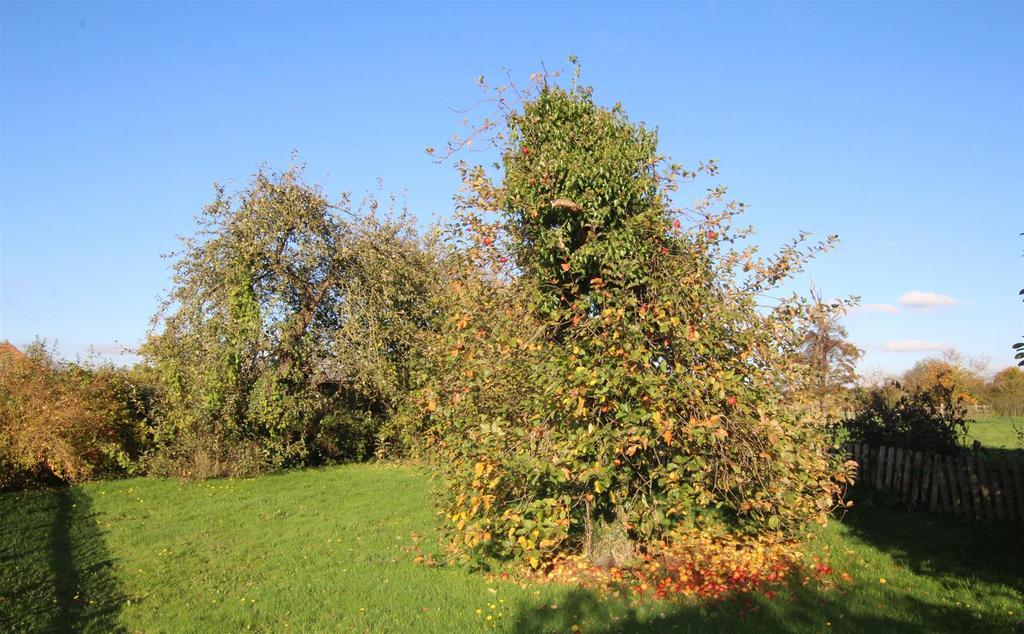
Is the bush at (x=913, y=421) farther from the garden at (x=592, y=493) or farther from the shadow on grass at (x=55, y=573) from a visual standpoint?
the shadow on grass at (x=55, y=573)

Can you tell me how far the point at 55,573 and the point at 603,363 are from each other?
288 inches

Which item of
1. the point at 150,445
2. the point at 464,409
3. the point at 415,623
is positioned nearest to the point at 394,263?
the point at 150,445

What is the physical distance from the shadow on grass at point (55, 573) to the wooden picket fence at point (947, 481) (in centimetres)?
1019

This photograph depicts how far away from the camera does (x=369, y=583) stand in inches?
289

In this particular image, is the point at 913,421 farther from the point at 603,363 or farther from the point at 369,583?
the point at 369,583

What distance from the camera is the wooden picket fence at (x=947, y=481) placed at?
935 cm

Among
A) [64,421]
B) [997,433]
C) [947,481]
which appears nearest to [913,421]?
[947,481]

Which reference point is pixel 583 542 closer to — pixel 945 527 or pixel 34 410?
pixel 945 527

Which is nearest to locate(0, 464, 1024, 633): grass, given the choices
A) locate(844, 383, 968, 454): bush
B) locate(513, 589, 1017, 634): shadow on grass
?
locate(513, 589, 1017, 634): shadow on grass

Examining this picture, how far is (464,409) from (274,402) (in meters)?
11.1

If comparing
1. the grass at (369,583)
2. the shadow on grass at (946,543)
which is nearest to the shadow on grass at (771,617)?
the grass at (369,583)

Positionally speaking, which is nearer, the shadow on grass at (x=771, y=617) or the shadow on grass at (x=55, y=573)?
the shadow on grass at (x=771, y=617)

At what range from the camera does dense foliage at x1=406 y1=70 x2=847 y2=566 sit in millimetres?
6441

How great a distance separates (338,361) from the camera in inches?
709
